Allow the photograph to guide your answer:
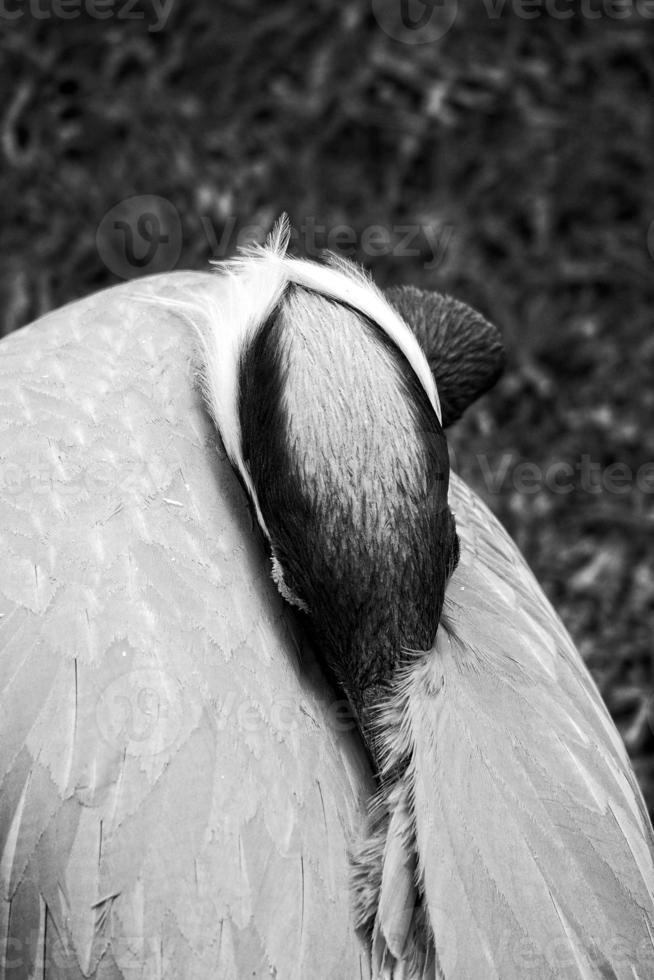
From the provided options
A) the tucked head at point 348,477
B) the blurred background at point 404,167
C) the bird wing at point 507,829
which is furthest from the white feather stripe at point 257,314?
the blurred background at point 404,167

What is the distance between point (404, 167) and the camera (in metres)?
3.95

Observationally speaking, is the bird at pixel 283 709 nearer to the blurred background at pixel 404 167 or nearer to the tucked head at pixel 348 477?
the tucked head at pixel 348 477

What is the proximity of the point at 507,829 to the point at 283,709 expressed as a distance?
331 millimetres

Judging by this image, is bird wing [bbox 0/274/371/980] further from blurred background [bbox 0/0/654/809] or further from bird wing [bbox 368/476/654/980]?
blurred background [bbox 0/0/654/809]

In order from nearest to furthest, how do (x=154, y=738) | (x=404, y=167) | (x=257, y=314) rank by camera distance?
(x=154, y=738)
(x=257, y=314)
(x=404, y=167)

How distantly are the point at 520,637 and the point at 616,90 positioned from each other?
2.67 m

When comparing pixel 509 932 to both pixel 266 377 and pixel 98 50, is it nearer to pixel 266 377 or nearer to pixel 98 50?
pixel 266 377

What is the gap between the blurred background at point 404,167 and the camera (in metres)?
3.81

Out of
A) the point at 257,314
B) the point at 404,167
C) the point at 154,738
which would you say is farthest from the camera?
the point at 404,167

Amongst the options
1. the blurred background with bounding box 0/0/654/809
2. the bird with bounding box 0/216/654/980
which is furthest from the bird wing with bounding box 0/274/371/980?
the blurred background with bounding box 0/0/654/809

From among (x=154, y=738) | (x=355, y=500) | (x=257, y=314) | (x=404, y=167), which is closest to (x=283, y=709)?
(x=154, y=738)

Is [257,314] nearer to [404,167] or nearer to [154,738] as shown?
[154,738]

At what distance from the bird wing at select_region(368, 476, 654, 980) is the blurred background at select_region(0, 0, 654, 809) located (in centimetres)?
207

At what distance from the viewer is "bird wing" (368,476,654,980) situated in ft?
4.81
